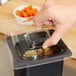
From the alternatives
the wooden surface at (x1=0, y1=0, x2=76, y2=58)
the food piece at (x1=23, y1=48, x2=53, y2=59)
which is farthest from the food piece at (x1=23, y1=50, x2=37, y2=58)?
the wooden surface at (x1=0, y1=0, x2=76, y2=58)

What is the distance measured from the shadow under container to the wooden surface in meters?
0.14

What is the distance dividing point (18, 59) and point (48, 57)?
8 centimetres

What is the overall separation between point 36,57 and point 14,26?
40 cm

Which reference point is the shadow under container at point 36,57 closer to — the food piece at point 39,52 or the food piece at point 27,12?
the food piece at point 39,52

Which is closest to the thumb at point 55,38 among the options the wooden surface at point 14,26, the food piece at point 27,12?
the wooden surface at point 14,26

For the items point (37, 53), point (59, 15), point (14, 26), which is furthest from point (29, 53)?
point (14, 26)

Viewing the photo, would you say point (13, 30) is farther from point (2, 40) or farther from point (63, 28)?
point (63, 28)

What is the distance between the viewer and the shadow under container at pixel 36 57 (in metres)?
→ 0.58

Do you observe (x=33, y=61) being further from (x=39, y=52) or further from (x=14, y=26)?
(x=14, y=26)

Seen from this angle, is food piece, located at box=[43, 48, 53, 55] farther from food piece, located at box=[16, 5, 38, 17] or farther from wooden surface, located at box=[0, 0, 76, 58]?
→ food piece, located at box=[16, 5, 38, 17]

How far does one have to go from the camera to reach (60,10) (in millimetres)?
634

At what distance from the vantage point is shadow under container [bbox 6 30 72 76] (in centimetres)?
58

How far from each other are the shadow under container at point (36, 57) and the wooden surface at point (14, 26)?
5.4 inches

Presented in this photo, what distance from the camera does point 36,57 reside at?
594mm
